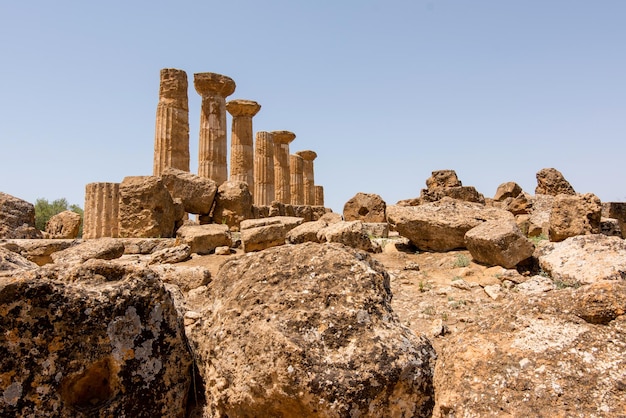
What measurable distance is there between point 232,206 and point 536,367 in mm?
10448

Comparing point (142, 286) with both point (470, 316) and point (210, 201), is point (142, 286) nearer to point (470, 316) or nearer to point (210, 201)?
point (470, 316)

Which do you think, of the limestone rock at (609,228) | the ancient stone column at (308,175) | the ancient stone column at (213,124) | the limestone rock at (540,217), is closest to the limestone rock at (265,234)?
the limestone rock at (540,217)

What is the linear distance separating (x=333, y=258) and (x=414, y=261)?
4862mm

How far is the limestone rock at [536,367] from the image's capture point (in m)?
1.74

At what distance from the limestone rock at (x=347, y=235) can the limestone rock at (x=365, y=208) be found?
4.46 m

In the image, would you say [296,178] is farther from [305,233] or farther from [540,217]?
[305,233]

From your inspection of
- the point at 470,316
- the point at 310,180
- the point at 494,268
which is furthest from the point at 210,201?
the point at 310,180

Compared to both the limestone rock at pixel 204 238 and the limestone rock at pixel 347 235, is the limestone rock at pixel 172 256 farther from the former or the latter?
the limestone rock at pixel 347 235

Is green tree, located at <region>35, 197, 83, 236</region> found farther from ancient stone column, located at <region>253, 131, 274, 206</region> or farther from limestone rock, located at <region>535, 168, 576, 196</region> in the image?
limestone rock, located at <region>535, 168, 576, 196</region>

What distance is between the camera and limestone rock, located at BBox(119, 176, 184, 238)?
9961 millimetres

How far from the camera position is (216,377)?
2.08 metres

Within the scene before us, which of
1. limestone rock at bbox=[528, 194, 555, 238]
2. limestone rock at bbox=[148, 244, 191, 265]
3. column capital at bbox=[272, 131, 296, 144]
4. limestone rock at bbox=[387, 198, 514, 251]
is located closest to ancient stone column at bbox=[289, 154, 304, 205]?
column capital at bbox=[272, 131, 296, 144]

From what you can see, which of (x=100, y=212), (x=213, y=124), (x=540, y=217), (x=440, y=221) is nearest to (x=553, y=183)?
(x=540, y=217)

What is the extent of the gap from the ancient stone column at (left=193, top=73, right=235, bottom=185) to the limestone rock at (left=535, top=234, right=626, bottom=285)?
12075 mm
